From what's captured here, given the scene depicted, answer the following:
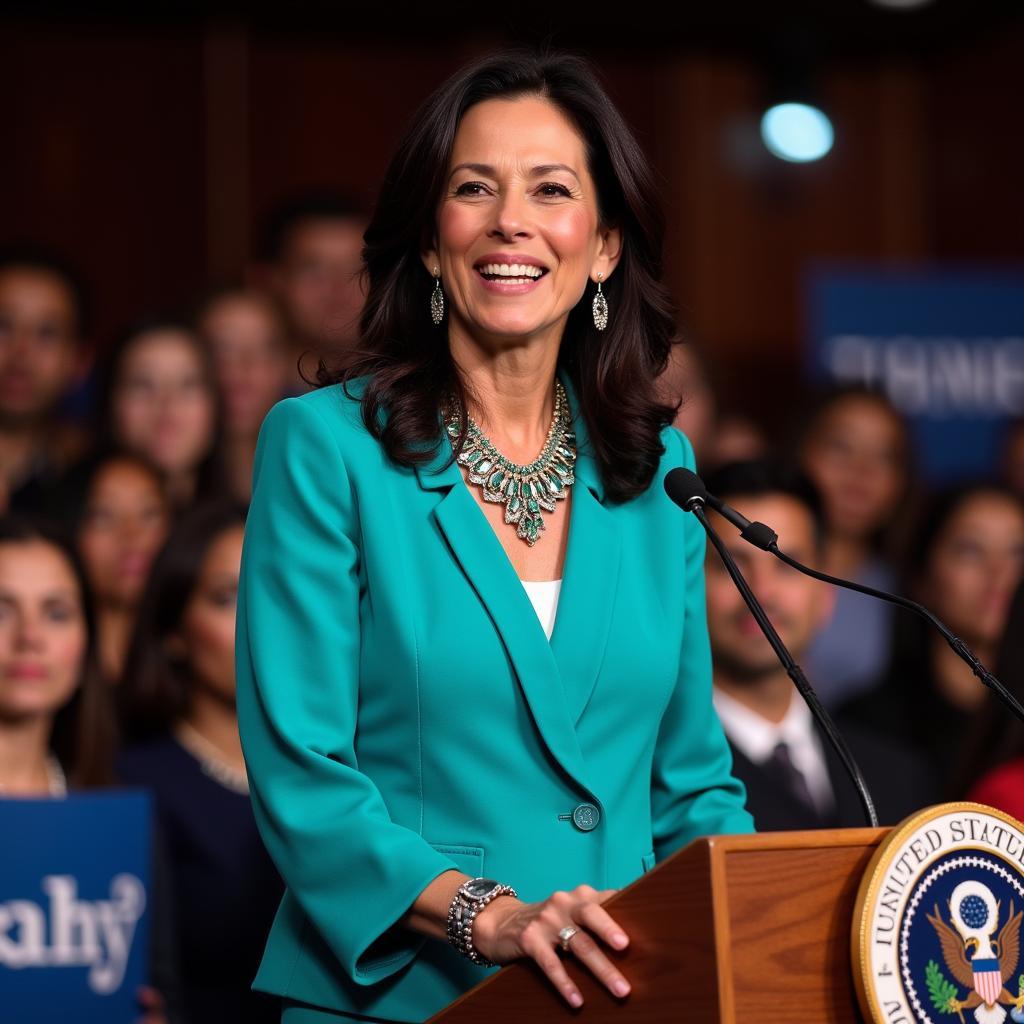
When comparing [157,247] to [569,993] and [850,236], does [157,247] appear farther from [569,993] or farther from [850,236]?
[569,993]

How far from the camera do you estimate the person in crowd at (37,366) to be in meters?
4.64

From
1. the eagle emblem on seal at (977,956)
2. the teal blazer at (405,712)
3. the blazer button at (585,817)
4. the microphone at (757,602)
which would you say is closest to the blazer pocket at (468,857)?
the teal blazer at (405,712)

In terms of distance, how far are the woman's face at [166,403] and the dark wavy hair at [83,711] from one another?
95cm

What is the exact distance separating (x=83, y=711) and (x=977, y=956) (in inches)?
96.3

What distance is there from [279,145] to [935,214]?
2.95 meters

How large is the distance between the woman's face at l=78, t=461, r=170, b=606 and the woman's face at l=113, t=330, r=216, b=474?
296 millimetres

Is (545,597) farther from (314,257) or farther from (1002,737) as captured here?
(314,257)

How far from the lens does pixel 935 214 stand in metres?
8.20

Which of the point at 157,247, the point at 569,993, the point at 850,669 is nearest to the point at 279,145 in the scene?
the point at 157,247

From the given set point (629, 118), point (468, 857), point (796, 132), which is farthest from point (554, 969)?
point (629, 118)

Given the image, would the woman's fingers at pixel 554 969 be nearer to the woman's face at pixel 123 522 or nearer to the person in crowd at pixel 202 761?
the person in crowd at pixel 202 761

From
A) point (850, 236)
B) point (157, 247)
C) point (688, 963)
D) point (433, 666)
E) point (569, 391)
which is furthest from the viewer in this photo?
point (850, 236)

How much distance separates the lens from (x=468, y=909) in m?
1.75

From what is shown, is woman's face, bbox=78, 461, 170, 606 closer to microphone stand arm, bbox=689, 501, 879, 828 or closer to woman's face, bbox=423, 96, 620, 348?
woman's face, bbox=423, 96, 620, 348
